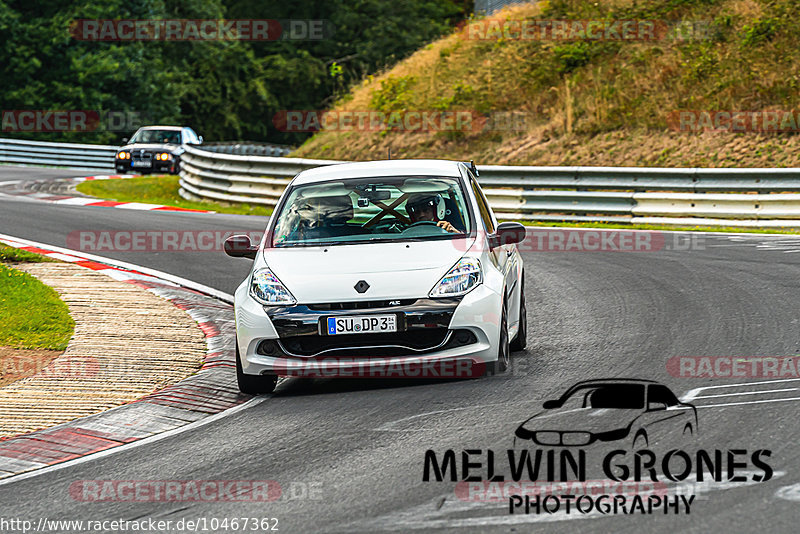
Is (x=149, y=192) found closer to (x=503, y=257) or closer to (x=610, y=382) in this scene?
(x=503, y=257)

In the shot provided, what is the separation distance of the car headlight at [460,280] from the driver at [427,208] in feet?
2.23

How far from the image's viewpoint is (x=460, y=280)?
7.73 metres

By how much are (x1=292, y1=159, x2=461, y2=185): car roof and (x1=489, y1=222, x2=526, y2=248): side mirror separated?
787 mm

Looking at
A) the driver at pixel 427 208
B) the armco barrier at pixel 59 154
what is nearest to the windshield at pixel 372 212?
the driver at pixel 427 208

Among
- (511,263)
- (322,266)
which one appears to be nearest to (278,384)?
(322,266)

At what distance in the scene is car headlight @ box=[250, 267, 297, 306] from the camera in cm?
770

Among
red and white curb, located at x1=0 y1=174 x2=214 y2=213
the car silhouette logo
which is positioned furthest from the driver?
red and white curb, located at x1=0 y1=174 x2=214 y2=213

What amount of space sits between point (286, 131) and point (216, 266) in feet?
141

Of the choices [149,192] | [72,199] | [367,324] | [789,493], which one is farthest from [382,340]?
[149,192]

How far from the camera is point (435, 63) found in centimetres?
3145

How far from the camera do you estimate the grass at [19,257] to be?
14.5 m

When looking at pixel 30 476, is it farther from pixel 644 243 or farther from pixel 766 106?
Result: pixel 766 106

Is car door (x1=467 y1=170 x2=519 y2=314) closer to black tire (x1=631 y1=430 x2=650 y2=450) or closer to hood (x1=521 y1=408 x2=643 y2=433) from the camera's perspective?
hood (x1=521 y1=408 x2=643 y2=433)

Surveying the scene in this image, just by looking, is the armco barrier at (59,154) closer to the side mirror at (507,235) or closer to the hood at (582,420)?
the side mirror at (507,235)
